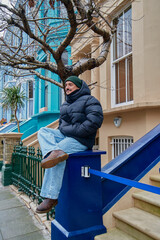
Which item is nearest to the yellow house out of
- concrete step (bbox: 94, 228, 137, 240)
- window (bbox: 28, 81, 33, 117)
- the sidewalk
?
concrete step (bbox: 94, 228, 137, 240)

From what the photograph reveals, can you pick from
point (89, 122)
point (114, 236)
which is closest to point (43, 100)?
point (89, 122)

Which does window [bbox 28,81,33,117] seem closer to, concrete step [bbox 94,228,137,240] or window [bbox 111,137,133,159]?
window [bbox 111,137,133,159]

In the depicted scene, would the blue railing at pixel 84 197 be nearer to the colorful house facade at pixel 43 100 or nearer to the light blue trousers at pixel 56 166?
the light blue trousers at pixel 56 166

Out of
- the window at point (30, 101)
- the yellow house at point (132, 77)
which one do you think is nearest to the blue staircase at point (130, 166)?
the yellow house at point (132, 77)

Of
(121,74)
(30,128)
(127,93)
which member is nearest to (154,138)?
(127,93)

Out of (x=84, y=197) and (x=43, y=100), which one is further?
(x=43, y=100)

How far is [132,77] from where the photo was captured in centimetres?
591

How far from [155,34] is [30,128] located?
31.8 feet

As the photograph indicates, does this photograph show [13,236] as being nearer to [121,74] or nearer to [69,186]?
[69,186]

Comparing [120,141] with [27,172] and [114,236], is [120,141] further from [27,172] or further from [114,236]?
[114,236]

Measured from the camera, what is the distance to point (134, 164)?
2.96 m

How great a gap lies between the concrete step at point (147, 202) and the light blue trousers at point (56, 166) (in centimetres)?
121

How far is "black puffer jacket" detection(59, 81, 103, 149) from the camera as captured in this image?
242 cm

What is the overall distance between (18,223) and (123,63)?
510cm
